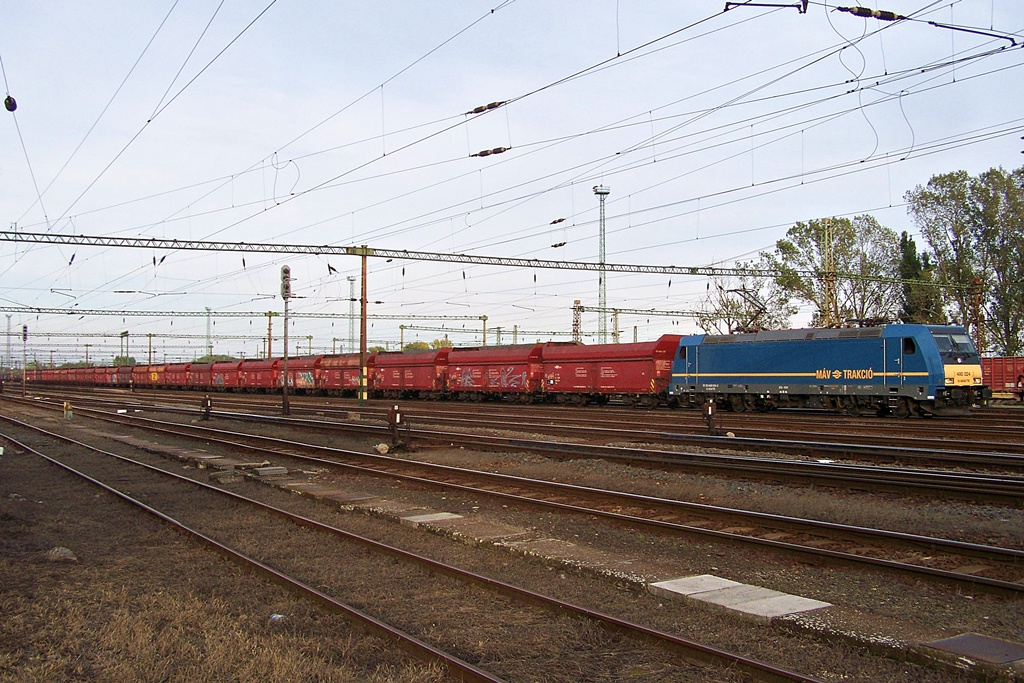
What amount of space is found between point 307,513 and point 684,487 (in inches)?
254

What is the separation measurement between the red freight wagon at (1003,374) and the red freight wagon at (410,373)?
2949cm

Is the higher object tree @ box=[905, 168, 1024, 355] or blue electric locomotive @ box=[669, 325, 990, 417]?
tree @ box=[905, 168, 1024, 355]

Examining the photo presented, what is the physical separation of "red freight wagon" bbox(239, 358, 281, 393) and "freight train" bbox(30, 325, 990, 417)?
5.24m

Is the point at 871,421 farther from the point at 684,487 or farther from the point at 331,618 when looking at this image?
the point at 331,618

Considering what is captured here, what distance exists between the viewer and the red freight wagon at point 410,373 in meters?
47.6

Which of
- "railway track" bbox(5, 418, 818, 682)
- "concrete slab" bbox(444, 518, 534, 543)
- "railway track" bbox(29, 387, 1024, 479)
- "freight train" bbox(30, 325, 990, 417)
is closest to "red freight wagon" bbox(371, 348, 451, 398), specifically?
"freight train" bbox(30, 325, 990, 417)

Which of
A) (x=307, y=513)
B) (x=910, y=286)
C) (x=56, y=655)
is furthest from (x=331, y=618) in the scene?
(x=910, y=286)

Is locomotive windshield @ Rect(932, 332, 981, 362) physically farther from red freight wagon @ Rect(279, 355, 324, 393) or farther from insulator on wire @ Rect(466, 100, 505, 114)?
red freight wagon @ Rect(279, 355, 324, 393)

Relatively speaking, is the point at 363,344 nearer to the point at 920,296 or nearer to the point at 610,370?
the point at 610,370

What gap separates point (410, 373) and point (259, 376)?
1914 cm

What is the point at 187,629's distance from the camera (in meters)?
6.62

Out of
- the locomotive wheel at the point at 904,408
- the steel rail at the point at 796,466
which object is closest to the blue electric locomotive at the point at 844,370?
the locomotive wheel at the point at 904,408

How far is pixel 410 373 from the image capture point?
49.6 metres

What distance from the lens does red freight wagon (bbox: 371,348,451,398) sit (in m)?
47.6
